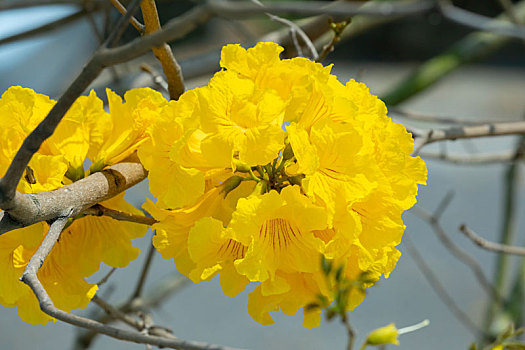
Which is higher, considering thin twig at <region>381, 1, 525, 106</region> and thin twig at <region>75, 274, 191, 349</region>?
thin twig at <region>381, 1, 525, 106</region>

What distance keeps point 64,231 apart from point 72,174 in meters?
0.05

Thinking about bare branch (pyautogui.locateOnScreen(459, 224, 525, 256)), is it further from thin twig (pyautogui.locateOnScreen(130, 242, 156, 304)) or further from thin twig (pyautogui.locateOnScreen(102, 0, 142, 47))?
thin twig (pyautogui.locateOnScreen(102, 0, 142, 47))

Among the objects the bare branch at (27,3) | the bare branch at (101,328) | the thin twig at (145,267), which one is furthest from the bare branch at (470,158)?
the bare branch at (101,328)

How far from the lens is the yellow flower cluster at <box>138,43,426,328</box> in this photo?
41cm

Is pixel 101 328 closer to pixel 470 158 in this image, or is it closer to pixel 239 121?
pixel 239 121

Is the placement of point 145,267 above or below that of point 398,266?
above

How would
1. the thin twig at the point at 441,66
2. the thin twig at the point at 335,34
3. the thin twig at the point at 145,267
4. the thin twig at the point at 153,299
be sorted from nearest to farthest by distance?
the thin twig at the point at 335,34 < the thin twig at the point at 145,267 < the thin twig at the point at 153,299 < the thin twig at the point at 441,66

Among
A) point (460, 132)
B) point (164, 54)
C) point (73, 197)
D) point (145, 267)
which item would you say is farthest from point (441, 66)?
point (73, 197)

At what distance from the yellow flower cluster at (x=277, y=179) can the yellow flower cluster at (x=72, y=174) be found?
Answer: 0.18ft

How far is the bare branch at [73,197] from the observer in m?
0.36

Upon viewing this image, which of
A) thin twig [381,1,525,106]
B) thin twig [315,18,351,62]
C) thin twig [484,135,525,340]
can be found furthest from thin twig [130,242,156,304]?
thin twig [484,135,525,340]

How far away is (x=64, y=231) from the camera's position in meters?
0.48

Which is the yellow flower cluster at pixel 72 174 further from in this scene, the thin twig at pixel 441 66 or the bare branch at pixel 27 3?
the thin twig at pixel 441 66

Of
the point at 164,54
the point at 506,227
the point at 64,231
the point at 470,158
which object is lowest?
the point at 506,227
